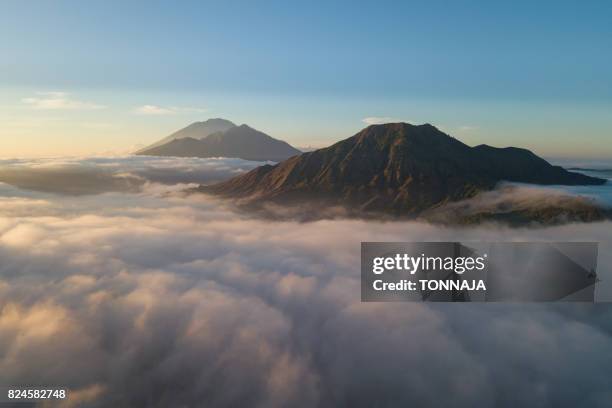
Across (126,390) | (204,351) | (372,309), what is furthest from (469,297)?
(126,390)

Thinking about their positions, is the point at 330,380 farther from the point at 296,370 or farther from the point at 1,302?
the point at 1,302

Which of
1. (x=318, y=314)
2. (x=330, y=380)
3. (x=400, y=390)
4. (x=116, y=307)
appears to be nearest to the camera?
(x=400, y=390)

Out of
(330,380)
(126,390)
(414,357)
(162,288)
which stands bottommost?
(126,390)

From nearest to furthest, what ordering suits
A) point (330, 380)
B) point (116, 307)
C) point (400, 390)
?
point (400, 390) → point (330, 380) → point (116, 307)

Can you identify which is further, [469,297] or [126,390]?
[469,297]

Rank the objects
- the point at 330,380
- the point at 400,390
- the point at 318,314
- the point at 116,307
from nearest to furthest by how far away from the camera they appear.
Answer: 1. the point at 400,390
2. the point at 330,380
3. the point at 318,314
4. the point at 116,307

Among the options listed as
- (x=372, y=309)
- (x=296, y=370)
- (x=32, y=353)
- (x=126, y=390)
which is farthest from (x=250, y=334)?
(x=32, y=353)

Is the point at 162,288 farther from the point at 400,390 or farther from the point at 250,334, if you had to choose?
the point at 400,390

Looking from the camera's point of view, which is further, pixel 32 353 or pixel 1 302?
pixel 1 302

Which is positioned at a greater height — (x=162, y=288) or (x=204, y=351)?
(x=162, y=288)
